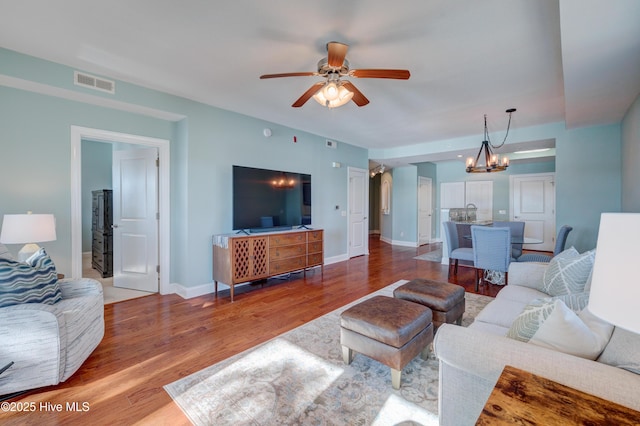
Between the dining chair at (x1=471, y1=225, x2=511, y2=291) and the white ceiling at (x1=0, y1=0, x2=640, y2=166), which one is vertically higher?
the white ceiling at (x1=0, y1=0, x2=640, y2=166)

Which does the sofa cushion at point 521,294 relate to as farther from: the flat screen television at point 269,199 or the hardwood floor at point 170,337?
the flat screen television at point 269,199

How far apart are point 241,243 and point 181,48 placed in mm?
2198

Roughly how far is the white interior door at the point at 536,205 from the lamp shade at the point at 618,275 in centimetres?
859

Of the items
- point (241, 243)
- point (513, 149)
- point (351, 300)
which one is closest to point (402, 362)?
point (351, 300)

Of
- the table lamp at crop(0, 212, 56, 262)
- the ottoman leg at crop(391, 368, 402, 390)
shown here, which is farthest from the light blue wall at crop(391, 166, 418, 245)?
the table lamp at crop(0, 212, 56, 262)

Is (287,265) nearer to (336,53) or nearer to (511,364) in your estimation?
(336,53)

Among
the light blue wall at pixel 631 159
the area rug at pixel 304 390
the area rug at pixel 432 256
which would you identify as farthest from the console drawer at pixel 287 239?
the light blue wall at pixel 631 159

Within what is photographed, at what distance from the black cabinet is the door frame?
61.4 inches

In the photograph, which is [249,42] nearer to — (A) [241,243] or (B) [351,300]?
(A) [241,243]

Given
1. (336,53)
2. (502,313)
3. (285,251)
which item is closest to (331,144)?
(285,251)

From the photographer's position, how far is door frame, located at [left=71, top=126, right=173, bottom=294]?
3.11m

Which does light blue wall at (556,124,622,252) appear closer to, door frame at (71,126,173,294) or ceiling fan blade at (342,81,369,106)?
ceiling fan blade at (342,81,369,106)

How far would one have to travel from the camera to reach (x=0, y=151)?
2.72 metres

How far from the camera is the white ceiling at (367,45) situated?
1.98 m
